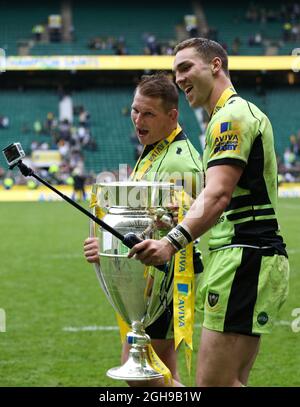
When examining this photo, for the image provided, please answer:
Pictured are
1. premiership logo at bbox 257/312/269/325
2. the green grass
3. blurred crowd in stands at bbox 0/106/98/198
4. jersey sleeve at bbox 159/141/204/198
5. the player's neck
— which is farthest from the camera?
blurred crowd in stands at bbox 0/106/98/198

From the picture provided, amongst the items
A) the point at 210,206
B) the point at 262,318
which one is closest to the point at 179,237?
the point at 210,206

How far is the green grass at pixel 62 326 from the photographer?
5320 millimetres

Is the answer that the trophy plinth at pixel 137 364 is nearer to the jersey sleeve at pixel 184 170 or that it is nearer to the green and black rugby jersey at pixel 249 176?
the green and black rugby jersey at pixel 249 176

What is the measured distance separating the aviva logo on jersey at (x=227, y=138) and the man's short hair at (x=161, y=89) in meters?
0.65

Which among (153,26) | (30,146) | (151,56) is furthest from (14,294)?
(153,26)

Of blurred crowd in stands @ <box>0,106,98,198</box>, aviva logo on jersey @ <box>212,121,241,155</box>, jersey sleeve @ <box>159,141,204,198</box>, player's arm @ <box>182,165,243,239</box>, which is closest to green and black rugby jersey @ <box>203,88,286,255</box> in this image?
aviva logo on jersey @ <box>212,121,241,155</box>

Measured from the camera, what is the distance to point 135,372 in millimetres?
2785

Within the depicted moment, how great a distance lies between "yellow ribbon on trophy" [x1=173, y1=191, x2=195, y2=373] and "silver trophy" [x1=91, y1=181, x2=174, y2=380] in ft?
0.19

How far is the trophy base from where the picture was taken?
276cm

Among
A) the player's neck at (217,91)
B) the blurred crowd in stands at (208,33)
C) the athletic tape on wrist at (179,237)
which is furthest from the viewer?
the blurred crowd in stands at (208,33)

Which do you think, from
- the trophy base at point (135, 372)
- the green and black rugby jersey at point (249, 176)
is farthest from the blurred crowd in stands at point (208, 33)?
the trophy base at point (135, 372)

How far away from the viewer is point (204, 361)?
115 inches

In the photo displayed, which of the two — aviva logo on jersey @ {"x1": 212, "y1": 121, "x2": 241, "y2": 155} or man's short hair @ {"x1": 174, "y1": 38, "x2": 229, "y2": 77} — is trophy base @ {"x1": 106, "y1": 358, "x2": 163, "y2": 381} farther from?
man's short hair @ {"x1": 174, "y1": 38, "x2": 229, "y2": 77}

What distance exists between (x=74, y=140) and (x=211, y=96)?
2946 cm
